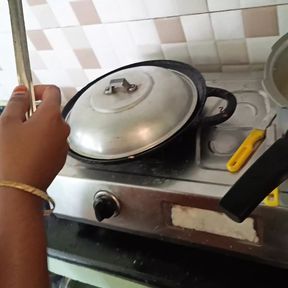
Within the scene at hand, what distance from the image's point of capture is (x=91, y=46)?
94cm

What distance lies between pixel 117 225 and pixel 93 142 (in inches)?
5.8

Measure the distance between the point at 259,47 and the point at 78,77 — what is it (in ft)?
1.52

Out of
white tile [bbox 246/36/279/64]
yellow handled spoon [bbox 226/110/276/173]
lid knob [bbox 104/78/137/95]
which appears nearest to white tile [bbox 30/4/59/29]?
lid knob [bbox 104/78/137/95]

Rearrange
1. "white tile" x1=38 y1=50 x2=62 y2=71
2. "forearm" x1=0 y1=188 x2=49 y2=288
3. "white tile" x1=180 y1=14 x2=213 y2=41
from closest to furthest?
"forearm" x1=0 y1=188 x2=49 y2=288, "white tile" x1=180 y1=14 x2=213 y2=41, "white tile" x1=38 y1=50 x2=62 y2=71

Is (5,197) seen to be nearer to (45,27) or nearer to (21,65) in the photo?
(21,65)

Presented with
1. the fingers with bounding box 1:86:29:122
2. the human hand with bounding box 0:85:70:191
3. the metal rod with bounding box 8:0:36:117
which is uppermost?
the metal rod with bounding box 8:0:36:117

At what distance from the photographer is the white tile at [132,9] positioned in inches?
32.1

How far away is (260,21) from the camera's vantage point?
29.3 inches

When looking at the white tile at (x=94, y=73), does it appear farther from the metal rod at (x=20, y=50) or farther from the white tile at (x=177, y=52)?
the metal rod at (x=20, y=50)

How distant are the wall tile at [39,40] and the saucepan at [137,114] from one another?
1.11ft

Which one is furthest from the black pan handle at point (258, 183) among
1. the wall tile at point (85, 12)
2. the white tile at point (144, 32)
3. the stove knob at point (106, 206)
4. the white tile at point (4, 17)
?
the white tile at point (4, 17)

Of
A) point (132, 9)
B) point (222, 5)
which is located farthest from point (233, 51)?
point (132, 9)

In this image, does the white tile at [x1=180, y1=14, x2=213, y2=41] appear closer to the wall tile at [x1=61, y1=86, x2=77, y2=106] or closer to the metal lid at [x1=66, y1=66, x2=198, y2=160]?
the metal lid at [x1=66, y1=66, x2=198, y2=160]

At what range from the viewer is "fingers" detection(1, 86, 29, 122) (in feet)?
1.74
